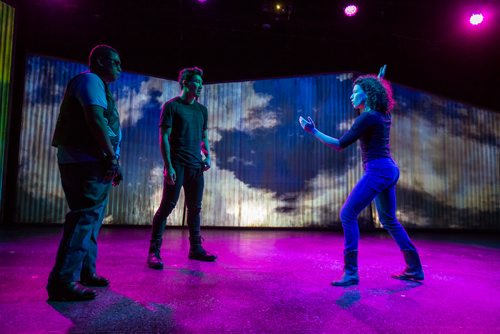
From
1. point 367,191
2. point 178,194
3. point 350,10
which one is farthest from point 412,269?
point 350,10

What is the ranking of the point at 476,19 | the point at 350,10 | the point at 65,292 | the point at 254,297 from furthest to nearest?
the point at 350,10, the point at 476,19, the point at 254,297, the point at 65,292

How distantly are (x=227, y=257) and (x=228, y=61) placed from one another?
14.6ft

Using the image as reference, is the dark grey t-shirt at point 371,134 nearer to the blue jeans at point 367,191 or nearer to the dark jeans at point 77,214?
the blue jeans at point 367,191

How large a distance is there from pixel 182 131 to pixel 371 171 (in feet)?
5.44

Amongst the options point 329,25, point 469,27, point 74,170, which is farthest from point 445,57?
point 74,170

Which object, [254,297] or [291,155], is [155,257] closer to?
[254,297]

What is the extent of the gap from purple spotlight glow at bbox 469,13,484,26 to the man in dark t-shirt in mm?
5325

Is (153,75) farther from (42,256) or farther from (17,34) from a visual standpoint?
(42,256)

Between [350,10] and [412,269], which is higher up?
[350,10]

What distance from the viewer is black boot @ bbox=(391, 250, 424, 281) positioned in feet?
7.79

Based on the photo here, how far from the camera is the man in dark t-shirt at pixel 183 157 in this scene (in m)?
2.75

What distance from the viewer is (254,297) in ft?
6.28

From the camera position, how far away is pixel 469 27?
5.66 m

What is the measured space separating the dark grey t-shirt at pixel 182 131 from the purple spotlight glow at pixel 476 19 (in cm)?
550
